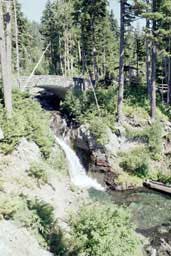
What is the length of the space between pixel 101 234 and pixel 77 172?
13839 mm

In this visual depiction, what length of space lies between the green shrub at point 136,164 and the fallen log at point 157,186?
3.09ft

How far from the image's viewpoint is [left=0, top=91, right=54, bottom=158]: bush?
60.7 ft

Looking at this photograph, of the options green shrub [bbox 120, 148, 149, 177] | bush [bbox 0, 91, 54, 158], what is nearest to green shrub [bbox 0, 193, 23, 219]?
bush [bbox 0, 91, 54, 158]

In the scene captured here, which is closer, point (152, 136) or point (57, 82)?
point (152, 136)

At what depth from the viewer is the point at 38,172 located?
17.8 meters

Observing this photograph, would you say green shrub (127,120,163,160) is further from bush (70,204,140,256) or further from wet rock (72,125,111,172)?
bush (70,204,140,256)

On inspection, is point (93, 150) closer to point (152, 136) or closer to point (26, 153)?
point (152, 136)

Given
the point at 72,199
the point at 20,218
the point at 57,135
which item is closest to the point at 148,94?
the point at 57,135

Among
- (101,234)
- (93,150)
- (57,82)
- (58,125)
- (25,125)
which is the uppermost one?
(57,82)

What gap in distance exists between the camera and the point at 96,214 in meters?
12.5

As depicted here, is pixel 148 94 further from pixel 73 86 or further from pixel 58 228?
pixel 58 228

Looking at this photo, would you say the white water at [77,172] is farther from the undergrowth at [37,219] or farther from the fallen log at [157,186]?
the undergrowth at [37,219]

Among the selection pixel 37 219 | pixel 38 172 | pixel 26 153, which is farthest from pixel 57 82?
pixel 37 219

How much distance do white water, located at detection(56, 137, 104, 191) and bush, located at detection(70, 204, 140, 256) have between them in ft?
38.3
